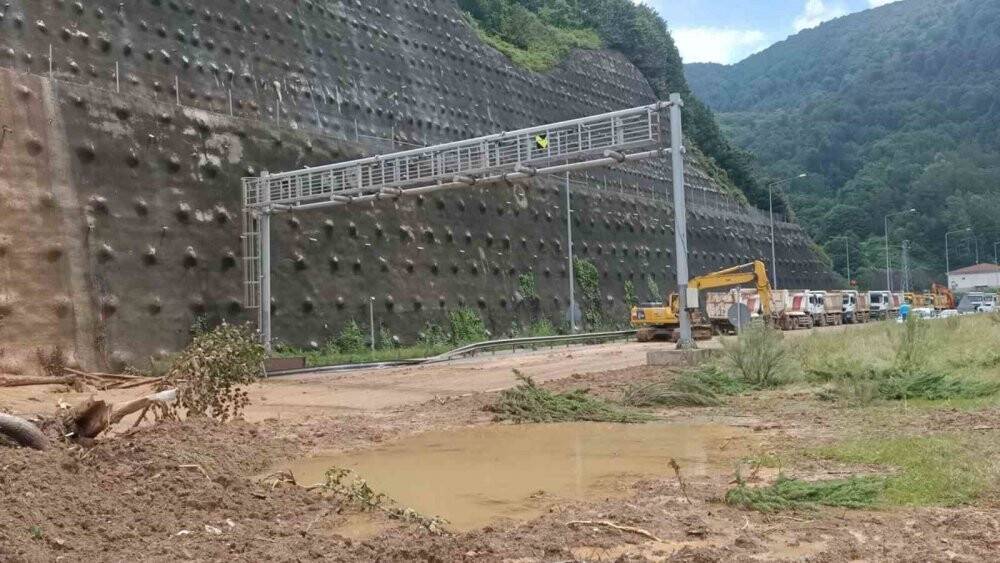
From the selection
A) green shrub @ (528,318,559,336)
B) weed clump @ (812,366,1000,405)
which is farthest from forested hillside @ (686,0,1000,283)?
weed clump @ (812,366,1000,405)

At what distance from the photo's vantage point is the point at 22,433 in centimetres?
790

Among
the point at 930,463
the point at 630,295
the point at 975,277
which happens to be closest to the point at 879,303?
the point at 630,295

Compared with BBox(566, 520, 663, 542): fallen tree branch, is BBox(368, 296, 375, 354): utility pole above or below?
above

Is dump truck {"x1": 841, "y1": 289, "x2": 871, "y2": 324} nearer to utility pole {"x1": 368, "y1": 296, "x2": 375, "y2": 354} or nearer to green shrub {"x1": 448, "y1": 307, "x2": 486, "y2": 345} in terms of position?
green shrub {"x1": 448, "y1": 307, "x2": 486, "y2": 345}

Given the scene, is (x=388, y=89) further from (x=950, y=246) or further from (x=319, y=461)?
(x=950, y=246)

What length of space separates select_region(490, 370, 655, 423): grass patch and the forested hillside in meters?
92.7

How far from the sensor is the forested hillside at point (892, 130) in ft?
383

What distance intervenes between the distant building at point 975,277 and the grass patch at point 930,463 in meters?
105

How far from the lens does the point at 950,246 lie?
397 ft

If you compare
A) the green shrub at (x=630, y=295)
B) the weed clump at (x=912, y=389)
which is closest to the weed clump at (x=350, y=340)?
the weed clump at (x=912, y=389)

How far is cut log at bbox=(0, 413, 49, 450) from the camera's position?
7.88 m

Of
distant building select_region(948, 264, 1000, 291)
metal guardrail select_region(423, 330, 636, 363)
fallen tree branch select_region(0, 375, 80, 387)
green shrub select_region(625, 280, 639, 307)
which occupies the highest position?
distant building select_region(948, 264, 1000, 291)

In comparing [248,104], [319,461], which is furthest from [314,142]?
[319,461]

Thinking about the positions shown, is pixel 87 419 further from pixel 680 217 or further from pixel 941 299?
pixel 941 299
